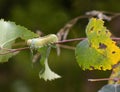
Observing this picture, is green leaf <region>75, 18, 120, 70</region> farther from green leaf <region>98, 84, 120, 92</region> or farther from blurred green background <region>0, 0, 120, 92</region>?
blurred green background <region>0, 0, 120, 92</region>

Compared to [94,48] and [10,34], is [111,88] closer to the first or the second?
[94,48]

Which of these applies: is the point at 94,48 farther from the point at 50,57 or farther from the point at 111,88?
the point at 50,57

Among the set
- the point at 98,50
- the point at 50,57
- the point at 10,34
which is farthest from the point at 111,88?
the point at 50,57

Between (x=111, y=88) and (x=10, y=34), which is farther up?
(x=10, y=34)

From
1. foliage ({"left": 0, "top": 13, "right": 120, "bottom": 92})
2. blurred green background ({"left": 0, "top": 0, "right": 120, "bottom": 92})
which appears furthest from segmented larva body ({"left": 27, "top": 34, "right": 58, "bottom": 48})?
blurred green background ({"left": 0, "top": 0, "right": 120, "bottom": 92})

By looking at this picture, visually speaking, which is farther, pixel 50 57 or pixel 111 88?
pixel 50 57

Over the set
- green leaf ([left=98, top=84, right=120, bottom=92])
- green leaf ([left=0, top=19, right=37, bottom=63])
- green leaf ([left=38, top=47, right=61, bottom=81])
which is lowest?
green leaf ([left=98, top=84, right=120, bottom=92])

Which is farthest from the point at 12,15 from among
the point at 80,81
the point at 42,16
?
the point at 80,81

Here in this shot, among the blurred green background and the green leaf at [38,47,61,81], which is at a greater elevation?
the blurred green background
